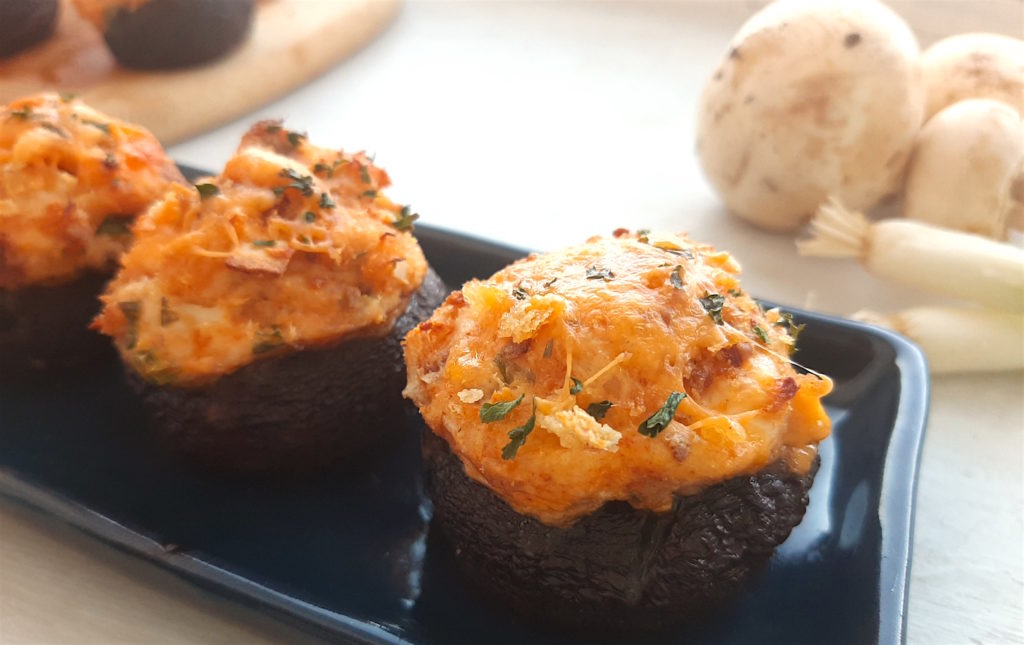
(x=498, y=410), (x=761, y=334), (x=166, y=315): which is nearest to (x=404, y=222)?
(x=166, y=315)

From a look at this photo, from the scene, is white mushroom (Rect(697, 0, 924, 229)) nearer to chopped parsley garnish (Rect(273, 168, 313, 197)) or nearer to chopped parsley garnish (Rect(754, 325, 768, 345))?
chopped parsley garnish (Rect(754, 325, 768, 345))

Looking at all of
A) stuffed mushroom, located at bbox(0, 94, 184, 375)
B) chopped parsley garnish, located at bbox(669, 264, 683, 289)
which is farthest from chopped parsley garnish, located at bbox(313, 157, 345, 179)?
chopped parsley garnish, located at bbox(669, 264, 683, 289)

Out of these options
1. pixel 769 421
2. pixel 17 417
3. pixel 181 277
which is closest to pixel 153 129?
pixel 17 417

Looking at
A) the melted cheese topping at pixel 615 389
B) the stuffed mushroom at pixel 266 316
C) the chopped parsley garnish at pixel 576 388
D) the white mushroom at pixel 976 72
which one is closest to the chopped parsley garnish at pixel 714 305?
the melted cheese topping at pixel 615 389

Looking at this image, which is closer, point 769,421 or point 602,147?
point 769,421

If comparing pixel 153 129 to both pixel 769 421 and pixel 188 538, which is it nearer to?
pixel 188 538

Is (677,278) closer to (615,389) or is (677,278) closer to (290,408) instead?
(615,389)
